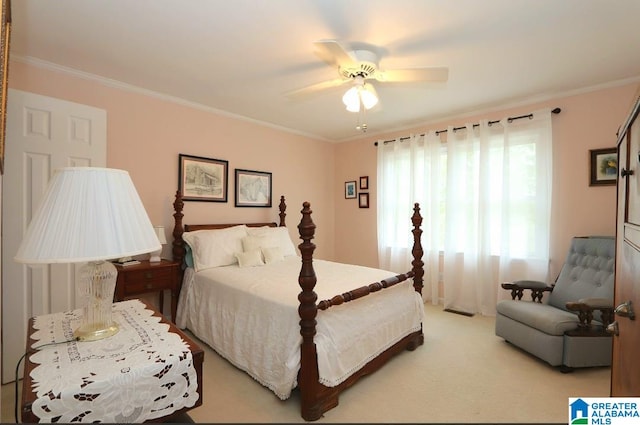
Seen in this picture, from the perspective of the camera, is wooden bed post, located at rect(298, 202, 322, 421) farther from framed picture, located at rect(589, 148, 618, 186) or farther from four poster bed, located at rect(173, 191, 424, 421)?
framed picture, located at rect(589, 148, 618, 186)

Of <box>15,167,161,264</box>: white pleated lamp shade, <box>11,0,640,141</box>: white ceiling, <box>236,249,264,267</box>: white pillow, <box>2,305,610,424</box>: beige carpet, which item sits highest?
<box>11,0,640,141</box>: white ceiling

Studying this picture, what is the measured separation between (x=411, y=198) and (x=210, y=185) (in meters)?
2.57

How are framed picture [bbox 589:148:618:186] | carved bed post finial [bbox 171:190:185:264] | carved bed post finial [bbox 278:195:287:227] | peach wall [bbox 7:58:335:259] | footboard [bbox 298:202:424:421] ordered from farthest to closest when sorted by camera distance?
1. carved bed post finial [bbox 278:195:287:227]
2. carved bed post finial [bbox 171:190:185:264]
3. framed picture [bbox 589:148:618:186]
4. peach wall [bbox 7:58:335:259]
5. footboard [bbox 298:202:424:421]

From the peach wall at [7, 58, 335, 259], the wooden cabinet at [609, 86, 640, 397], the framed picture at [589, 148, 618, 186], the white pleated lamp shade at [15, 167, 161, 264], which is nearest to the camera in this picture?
the wooden cabinet at [609, 86, 640, 397]

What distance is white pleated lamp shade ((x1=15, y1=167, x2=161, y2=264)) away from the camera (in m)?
0.94

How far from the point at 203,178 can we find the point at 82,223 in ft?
8.35

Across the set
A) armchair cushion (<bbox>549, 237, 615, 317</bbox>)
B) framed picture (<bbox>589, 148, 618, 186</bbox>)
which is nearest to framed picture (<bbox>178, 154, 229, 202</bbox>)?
armchair cushion (<bbox>549, 237, 615, 317</bbox>)

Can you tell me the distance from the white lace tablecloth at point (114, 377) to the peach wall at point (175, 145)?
202 centimetres

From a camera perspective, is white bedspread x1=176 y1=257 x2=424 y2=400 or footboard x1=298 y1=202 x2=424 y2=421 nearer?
footboard x1=298 y1=202 x2=424 y2=421

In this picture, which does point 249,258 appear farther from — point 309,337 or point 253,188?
point 309,337

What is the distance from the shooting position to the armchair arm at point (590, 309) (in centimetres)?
212

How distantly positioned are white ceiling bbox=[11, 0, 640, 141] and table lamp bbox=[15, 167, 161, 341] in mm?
1308

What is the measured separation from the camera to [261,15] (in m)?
1.84

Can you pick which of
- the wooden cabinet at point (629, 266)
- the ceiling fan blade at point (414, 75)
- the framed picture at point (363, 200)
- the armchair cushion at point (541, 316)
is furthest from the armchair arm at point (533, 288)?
the framed picture at point (363, 200)
